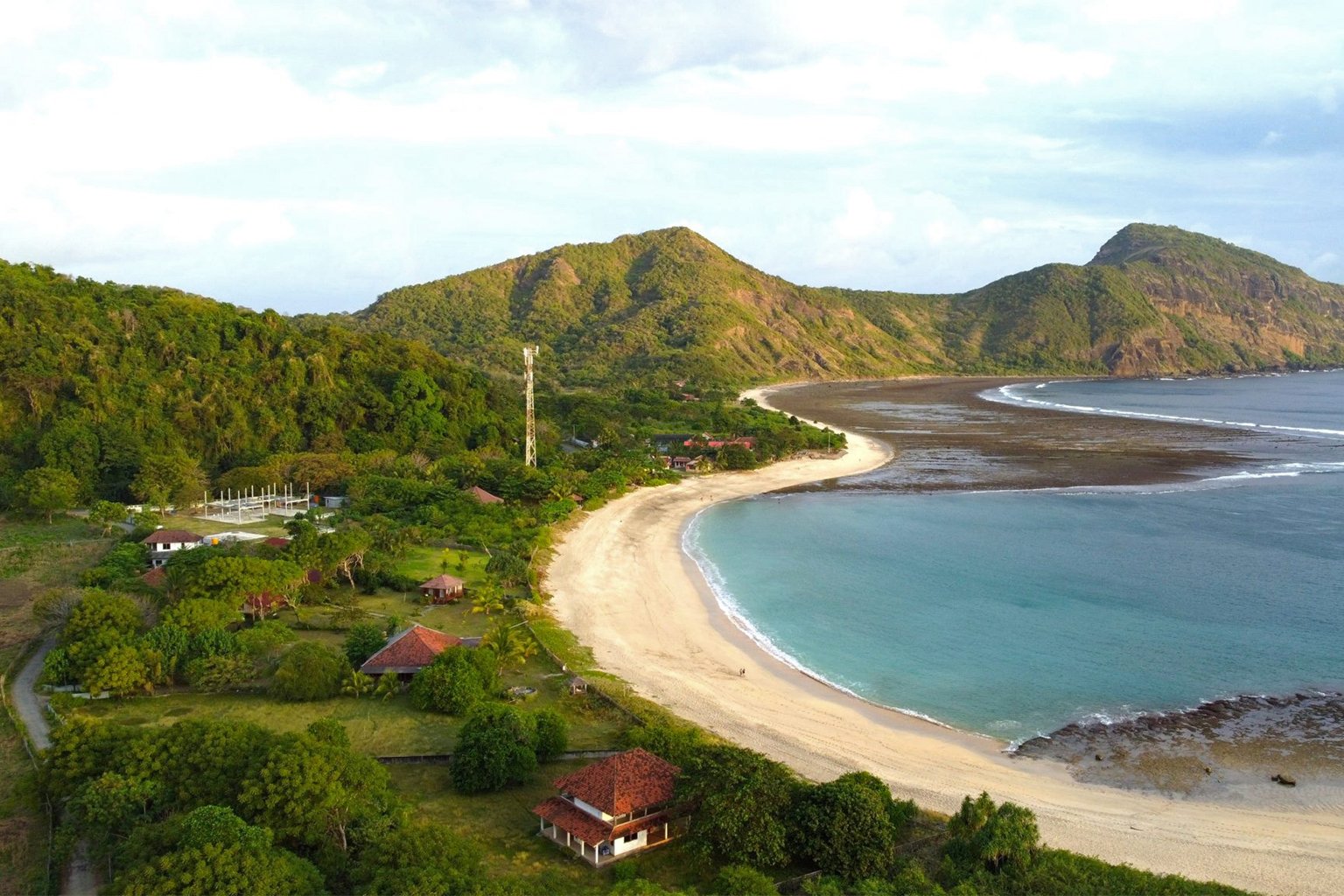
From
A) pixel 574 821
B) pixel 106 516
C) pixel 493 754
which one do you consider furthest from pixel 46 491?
pixel 574 821

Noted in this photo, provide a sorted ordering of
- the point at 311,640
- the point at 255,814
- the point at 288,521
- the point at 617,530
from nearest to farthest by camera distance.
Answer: the point at 255,814, the point at 311,640, the point at 288,521, the point at 617,530

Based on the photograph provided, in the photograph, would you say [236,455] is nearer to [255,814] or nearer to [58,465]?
[58,465]

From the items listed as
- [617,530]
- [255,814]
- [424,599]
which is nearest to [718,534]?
[617,530]

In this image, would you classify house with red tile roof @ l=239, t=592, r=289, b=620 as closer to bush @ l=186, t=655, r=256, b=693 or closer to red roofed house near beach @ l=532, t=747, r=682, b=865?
bush @ l=186, t=655, r=256, b=693

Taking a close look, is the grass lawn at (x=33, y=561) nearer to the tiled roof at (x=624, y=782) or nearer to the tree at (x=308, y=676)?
the tree at (x=308, y=676)

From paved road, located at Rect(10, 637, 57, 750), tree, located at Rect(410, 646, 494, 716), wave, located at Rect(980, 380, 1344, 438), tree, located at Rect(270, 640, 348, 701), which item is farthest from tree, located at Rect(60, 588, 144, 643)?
wave, located at Rect(980, 380, 1344, 438)

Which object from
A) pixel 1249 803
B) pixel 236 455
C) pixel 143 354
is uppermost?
pixel 143 354

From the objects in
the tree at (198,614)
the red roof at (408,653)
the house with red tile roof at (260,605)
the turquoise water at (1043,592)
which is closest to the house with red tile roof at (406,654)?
the red roof at (408,653)
